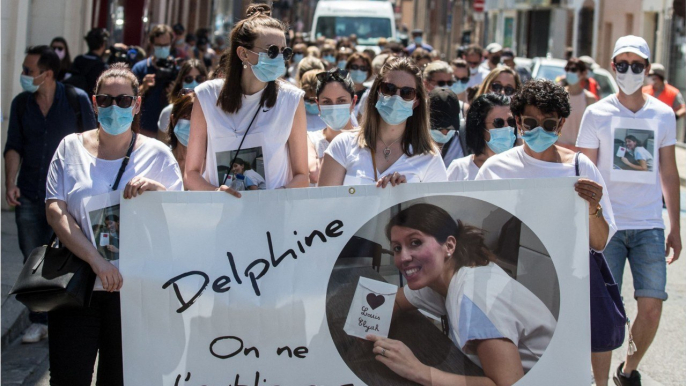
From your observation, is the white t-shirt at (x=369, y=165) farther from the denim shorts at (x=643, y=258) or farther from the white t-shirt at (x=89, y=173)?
the denim shorts at (x=643, y=258)

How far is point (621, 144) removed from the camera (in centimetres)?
566

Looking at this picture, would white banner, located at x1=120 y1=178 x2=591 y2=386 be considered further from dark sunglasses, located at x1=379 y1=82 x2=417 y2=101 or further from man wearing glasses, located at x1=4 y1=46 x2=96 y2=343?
man wearing glasses, located at x1=4 y1=46 x2=96 y2=343

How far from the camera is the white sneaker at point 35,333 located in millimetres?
6488

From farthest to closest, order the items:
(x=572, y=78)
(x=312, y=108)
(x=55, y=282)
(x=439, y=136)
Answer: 1. (x=572, y=78)
2. (x=312, y=108)
3. (x=439, y=136)
4. (x=55, y=282)

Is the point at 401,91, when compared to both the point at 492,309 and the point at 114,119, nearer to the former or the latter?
the point at 492,309

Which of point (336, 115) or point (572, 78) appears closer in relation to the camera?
point (336, 115)

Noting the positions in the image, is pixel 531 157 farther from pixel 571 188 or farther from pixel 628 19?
pixel 628 19

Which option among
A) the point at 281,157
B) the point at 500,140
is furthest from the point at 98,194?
the point at 500,140

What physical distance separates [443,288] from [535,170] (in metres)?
0.76

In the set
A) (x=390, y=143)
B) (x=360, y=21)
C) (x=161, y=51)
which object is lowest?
(x=390, y=143)

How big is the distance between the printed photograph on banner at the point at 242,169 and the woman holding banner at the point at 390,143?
0.27 m

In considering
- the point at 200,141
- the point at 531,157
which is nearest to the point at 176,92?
the point at 200,141

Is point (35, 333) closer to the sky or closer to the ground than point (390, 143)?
closer to the ground

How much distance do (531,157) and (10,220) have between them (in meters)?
7.46
